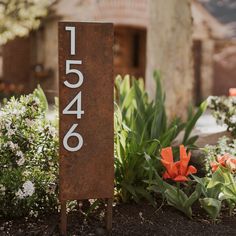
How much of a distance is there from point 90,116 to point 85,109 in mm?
46

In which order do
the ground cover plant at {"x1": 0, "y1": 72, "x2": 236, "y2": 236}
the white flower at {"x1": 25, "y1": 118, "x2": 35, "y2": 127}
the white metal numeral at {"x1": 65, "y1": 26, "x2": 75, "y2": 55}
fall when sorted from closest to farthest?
the white metal numeral at {"x1": 65, "y1": 26, "x2": 75, "y2": 55} → the ground cover plant at {"x1": 0, "y1": 72, "x2": 236, "y2": 236} → the white flower at {"x1": 25, "y1": 118, "x2": 35, "y2": 127}

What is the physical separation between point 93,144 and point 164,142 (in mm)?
792

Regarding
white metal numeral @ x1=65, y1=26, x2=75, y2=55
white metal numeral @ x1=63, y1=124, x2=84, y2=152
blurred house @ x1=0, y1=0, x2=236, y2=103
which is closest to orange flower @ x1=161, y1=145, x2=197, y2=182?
white metal numeral @ x1=63, y1=124, x2=84, y2=152

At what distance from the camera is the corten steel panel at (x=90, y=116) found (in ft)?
9.52

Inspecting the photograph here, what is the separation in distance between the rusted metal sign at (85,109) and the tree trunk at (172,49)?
3.37 meters

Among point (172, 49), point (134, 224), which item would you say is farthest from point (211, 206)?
point (172, 49)

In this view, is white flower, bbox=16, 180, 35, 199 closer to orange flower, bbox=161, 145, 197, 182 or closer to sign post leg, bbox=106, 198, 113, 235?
sign post leg, bbox=106, 198, 113, 235

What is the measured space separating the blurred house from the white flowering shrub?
28.3 ft

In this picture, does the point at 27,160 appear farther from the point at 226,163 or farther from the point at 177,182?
the point at 226,163

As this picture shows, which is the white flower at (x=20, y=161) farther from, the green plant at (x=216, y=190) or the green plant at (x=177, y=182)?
the green plant at (x=216, y=190)

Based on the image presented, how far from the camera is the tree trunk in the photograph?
6188 millimetres

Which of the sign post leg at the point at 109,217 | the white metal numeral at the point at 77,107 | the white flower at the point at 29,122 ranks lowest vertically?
the sign post leg at the point at 109,217

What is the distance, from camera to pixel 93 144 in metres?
2.97

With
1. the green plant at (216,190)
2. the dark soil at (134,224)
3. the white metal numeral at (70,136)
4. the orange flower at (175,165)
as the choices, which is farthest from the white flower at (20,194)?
the green plant at (216,190)
